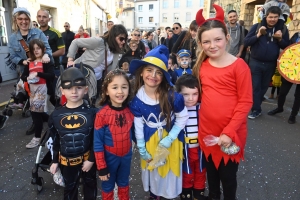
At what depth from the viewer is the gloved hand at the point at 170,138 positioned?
6.16ft

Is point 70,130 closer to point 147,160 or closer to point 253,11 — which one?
point 147,160

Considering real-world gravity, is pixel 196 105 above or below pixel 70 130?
above

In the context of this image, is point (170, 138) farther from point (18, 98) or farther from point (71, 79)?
point (18, 98)

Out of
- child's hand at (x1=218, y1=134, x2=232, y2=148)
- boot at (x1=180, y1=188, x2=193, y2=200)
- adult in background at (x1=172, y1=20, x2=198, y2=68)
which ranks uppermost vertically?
adult in background at (x1=172, y1=20, x2=198, y2=68)

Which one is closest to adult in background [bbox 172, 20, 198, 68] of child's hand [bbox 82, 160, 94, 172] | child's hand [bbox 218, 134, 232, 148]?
child's hand [bbox 218, 134, 232, 148]

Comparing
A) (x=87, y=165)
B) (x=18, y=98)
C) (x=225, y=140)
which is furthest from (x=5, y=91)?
(x=225, y=140)

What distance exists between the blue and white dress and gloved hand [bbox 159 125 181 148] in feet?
0.15

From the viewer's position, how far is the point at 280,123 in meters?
4.50

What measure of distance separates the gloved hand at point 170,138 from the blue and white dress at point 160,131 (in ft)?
0.15

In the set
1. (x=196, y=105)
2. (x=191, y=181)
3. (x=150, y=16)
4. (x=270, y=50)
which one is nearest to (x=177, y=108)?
(x=196, y=105)

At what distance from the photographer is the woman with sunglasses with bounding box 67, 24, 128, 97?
3.22 m

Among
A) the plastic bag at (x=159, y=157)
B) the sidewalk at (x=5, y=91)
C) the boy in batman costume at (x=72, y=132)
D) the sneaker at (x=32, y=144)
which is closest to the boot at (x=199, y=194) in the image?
the plastic bag at (x=159, y=157)

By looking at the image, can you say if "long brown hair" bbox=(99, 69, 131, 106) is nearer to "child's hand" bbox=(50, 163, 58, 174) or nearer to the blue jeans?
"child's hand" bbox=(50, 163, 58, 174)

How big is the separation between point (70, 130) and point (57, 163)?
36cm
